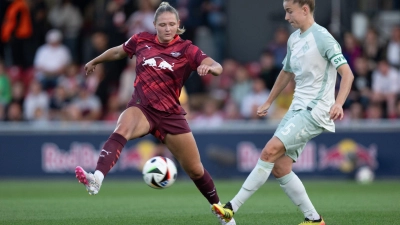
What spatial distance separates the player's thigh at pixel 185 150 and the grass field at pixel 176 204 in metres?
0.63

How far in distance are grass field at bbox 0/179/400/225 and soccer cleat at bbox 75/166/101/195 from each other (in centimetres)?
98

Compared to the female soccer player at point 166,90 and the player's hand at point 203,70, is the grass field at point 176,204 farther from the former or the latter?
the player's hand at point 203,70

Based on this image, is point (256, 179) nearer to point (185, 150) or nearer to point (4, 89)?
point (185, 150)

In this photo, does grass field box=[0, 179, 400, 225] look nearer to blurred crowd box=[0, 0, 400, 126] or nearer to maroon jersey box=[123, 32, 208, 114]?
maroon jersey box=[123, 32, 208, 114]

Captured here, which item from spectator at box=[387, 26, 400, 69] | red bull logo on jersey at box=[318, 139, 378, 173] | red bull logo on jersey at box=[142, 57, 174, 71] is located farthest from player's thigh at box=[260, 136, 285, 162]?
spectator at box=[387, 26, 400, 69]

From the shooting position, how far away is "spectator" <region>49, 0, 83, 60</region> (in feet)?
67.6

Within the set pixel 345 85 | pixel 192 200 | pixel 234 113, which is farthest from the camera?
pixel 234 113

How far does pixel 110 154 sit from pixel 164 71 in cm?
113

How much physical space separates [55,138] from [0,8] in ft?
16.6

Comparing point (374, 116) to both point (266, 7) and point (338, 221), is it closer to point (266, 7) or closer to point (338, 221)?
point (266, 7)

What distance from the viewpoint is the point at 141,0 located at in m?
19.5

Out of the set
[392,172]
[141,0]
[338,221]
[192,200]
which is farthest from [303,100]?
[141,0]

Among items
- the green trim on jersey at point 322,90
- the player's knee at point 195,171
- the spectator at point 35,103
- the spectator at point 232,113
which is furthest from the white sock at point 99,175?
the spectator at point 35,103

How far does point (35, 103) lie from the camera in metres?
18.8
